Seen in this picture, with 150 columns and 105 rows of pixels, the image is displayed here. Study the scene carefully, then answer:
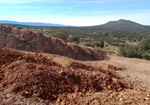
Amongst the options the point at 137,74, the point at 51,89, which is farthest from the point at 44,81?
the point at 137,74

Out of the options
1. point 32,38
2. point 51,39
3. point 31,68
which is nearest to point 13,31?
point 32,38

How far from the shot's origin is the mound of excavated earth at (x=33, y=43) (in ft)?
40.8

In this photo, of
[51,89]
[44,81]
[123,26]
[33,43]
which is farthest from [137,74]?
[123,26]

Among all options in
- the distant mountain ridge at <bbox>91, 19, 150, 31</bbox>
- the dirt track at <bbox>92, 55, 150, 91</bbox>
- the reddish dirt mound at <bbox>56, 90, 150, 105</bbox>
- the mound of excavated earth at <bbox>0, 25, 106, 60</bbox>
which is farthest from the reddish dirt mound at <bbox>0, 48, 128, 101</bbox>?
the distant mountain ridge at <bbox>91, 19, 150, 31</bbox>

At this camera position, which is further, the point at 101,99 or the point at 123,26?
the point at 123,26

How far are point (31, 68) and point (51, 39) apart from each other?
9.72 metres

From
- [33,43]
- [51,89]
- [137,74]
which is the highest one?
[33,43]

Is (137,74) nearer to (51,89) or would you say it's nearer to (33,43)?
(51,89)

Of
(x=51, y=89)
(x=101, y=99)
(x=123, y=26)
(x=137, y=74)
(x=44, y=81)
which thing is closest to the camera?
(x=101, y=99)

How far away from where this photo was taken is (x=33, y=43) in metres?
13.1

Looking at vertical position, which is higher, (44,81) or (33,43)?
(33,43)

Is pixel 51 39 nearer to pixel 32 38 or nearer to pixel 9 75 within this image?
pixel 32 38

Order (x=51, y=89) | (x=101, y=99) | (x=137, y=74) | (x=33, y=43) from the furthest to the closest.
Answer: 1. (x=33, y=43)
2. (x=137, y=74)
3. (x=51, y=89)
4. (x=101, y=99)

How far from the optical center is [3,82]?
430 cm
